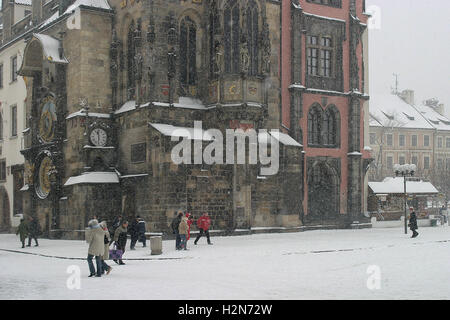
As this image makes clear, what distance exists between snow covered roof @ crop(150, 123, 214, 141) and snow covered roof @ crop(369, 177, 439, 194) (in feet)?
48.8

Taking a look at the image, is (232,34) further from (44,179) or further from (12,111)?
(12,111)

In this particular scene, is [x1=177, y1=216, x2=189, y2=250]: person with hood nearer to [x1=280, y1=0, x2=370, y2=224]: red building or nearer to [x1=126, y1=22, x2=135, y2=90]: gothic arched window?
[x1=126, y1=22, x2=135, y2=90]: gothic arched window

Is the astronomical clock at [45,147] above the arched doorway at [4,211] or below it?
above

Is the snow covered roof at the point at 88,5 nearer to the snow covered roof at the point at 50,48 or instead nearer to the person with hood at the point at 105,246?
the snow covered roof at the point at 50,48

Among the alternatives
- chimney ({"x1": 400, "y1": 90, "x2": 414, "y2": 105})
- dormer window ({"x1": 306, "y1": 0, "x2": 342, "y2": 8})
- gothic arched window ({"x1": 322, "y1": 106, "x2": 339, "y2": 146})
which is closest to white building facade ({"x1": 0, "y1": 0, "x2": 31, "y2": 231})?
→ dormer window ({"x1": 306, "y1": 0, "x2": 342, "y2": 8})

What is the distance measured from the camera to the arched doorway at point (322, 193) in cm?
3800

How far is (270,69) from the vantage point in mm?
35250

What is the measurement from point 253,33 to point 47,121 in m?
12.1

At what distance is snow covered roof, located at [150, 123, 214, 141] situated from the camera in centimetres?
3054

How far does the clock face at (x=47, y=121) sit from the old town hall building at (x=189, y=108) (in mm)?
63

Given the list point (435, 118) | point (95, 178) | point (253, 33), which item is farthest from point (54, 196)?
point (435, 118)

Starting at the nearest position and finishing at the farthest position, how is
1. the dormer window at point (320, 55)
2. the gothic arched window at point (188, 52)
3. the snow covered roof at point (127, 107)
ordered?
the snow covered roof at point (127, 107)
the gothic arched window at point (188, 52)
the dormer window at point (320, 55)

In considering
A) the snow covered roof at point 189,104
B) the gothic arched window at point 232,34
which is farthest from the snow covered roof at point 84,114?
the gothic arched window at point 232,34
